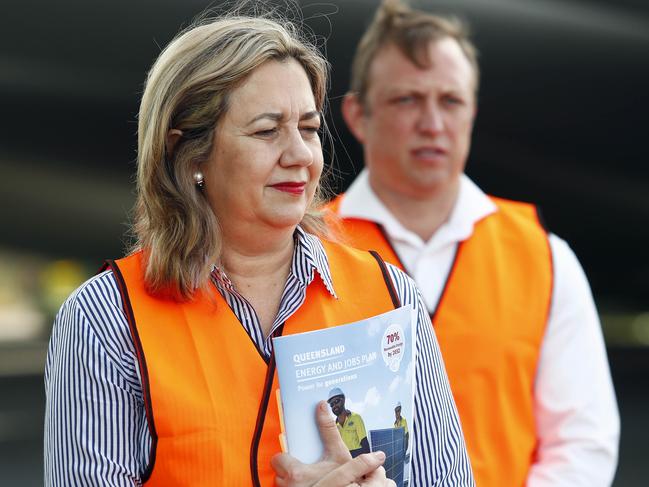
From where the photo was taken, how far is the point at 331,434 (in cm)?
133

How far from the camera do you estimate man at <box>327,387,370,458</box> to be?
1345 millimetres

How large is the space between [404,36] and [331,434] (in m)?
1.40

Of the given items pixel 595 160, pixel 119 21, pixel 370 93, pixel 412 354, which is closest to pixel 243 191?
pixel 412 354

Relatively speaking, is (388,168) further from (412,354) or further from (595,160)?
(595,160)

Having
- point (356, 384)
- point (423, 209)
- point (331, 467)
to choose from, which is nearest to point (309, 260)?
point (356, 384)

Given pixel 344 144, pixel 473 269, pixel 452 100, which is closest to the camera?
pixel 473 269

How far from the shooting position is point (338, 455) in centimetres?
133

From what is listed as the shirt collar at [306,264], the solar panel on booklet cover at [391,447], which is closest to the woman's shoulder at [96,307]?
the shirt collar at [306,264]

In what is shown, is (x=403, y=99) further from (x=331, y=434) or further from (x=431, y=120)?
(x=331, y=434)

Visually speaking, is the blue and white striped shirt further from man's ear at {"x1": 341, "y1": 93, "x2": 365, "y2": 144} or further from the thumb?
man's ear at {"x1": 341, "y1": 93, "x2": 365, "y2": 144}

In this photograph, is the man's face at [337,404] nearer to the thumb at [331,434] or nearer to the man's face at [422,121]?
the thumb at [331,434]

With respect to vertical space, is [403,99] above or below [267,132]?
above

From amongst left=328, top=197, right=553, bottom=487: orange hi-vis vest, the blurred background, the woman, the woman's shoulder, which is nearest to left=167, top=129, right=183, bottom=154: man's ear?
the woman

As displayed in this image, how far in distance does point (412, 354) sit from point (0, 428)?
3949 mm
